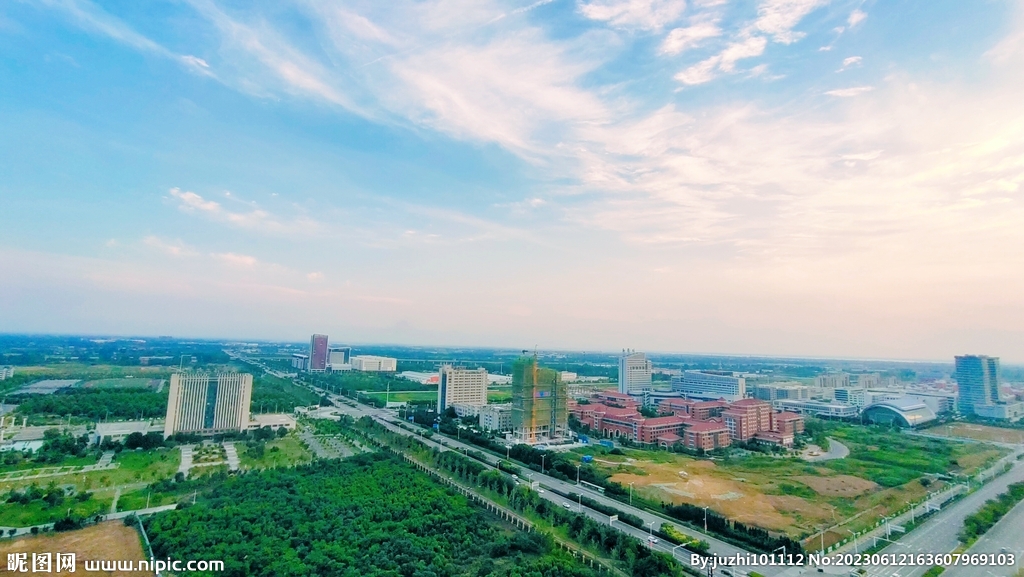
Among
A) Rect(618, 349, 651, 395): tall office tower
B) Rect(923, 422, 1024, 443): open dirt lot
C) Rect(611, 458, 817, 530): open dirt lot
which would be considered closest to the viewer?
Rect(611, 458, 817, 530): open dirt lot

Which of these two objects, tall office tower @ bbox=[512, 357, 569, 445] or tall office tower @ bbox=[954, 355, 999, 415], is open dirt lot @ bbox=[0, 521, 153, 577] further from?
tall office tower @ bbox=[954, 355, 999, 415]

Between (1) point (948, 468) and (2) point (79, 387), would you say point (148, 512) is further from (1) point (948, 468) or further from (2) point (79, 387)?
(1) point (948, 468)

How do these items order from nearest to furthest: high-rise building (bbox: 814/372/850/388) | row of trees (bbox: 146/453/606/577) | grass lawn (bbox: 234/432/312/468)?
row of trees (bbox: 146/453/606/577)
grass lawn (bbox: 234/432/312/468)
high-rise building (bbox: 814/372/850/388)

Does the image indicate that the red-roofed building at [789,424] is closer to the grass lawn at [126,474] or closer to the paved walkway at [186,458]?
the paved walkway at [186,458]

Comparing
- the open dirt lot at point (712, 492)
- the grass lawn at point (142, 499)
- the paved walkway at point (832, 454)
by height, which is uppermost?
the grass lawn at point (142, 499)

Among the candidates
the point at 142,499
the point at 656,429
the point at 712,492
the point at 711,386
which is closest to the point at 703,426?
the point at 656,429

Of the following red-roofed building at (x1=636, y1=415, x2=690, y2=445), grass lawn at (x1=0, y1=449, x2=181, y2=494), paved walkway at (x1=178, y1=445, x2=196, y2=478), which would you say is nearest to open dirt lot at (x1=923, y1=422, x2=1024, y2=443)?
red-roofed building at (x1=636, y1=415, x2=690, y2=445)

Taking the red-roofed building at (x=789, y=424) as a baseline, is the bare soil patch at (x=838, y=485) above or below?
below

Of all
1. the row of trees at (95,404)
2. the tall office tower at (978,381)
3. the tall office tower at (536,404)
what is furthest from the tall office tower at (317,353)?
the tall office tower at (978,381)
